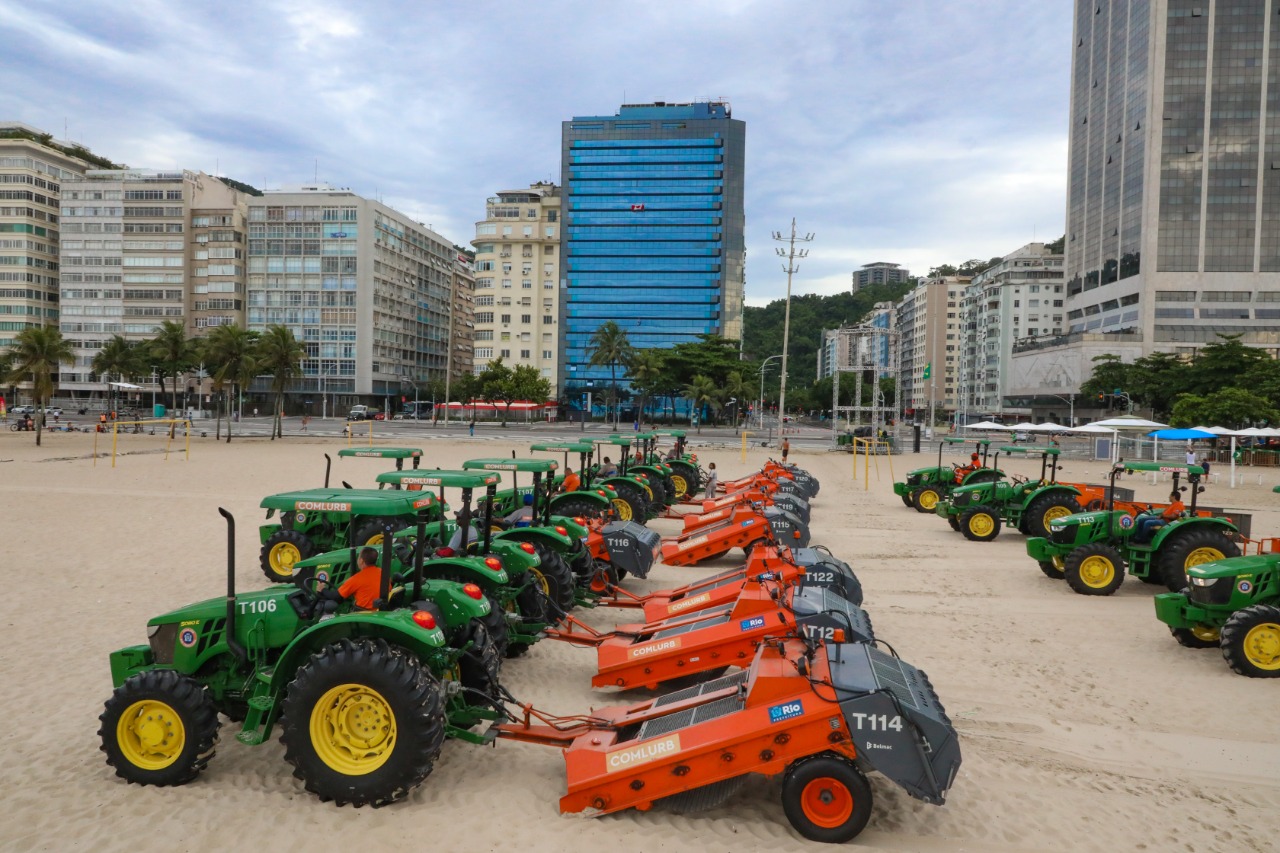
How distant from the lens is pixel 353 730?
16.4 feet

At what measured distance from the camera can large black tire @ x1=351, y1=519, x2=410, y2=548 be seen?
22.3 feet

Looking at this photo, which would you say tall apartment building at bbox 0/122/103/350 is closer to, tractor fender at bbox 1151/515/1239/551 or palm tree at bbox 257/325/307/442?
palm tree at bbox 257/325/307/442

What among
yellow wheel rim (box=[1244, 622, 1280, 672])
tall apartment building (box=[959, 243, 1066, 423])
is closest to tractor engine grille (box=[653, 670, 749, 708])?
yellow wheel rim (box=[1244, 622, 1280, 672])

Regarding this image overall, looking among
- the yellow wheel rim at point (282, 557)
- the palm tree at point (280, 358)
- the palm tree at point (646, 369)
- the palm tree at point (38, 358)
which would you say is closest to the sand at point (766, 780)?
the yellow wheel rim at point (282, 557)

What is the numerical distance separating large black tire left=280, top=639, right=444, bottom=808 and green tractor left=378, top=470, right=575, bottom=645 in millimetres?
1457

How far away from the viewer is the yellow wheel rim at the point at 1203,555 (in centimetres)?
1052

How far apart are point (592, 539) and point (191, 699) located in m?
5.74

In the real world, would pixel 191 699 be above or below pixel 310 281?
below

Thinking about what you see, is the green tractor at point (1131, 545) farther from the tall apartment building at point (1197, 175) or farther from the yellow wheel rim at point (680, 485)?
the tall apartment building at point (1197, 175)

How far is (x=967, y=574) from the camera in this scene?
12.8m

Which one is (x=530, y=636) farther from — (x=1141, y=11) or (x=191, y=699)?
(x=1141, y=11)

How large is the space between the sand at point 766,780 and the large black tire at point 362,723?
21cm

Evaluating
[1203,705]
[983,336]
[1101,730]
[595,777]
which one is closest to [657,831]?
[595,777]

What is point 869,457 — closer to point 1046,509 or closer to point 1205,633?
point 1046,509
